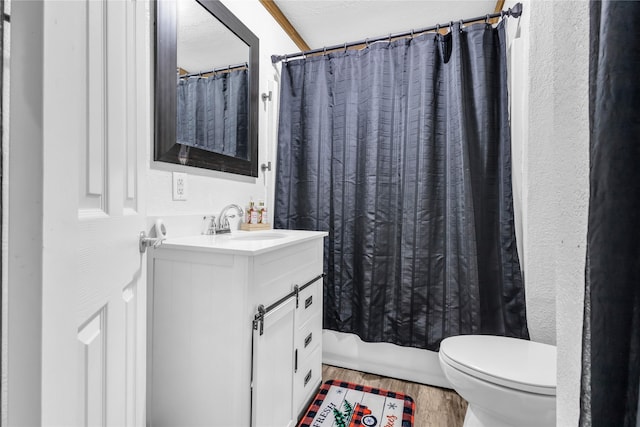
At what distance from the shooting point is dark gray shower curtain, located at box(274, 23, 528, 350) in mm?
1716

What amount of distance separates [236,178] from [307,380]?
3.73 feet

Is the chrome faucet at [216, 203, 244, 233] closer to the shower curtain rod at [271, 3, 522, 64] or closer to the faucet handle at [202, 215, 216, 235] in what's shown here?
the faucet handle at [202, 215, 216, 235]

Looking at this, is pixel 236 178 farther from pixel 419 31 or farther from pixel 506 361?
pixel 506 361

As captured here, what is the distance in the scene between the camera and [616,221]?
268mm

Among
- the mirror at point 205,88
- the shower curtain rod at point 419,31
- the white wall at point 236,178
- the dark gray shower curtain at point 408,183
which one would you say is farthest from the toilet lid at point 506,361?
the shower curtain rod at point 419,31

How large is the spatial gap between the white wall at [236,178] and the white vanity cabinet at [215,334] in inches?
9.9

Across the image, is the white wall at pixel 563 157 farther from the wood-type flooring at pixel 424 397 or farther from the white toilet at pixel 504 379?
the wood-type flooring at pixel 424 397

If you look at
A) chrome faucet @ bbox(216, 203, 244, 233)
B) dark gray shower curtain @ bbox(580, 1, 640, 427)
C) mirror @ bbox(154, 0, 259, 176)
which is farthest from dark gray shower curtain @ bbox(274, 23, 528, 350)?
dark gray shower curtain @ bbox(580, 1, 640, 427)

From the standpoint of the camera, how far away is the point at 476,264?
1.70 m

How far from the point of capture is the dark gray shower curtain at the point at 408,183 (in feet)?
5.63

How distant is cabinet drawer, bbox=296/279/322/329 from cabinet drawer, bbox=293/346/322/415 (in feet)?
0.72

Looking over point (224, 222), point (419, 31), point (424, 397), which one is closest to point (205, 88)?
point (224, 222)

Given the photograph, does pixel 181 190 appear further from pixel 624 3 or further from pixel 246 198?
pixel 624 3

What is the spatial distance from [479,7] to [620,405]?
242 centimetres
